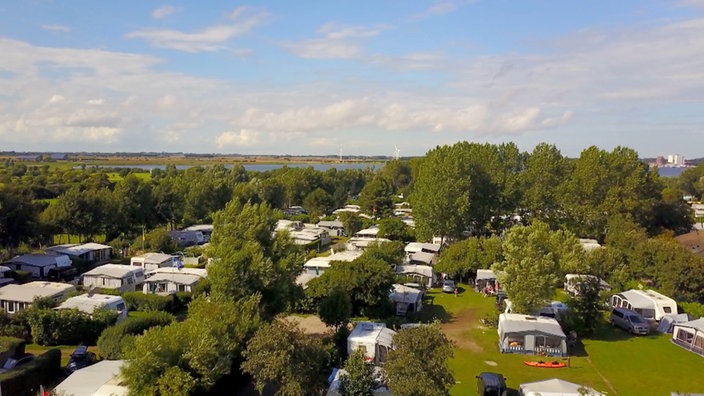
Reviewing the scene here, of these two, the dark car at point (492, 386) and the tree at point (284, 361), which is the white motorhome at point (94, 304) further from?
the dark car at point (492, 386)

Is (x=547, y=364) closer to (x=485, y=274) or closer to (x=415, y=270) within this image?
(x=485, y=274)

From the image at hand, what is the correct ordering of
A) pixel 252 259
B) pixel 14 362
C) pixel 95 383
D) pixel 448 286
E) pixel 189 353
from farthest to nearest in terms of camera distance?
pixel 448 286 < pixel 252 259 < pixel 14 362 < pixel 95 383 < pixel 189 353

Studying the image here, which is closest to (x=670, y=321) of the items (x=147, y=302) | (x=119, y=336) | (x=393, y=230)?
(x=119, y=336)

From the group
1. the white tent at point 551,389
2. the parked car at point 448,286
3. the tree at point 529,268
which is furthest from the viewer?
the parked car at point 448,286

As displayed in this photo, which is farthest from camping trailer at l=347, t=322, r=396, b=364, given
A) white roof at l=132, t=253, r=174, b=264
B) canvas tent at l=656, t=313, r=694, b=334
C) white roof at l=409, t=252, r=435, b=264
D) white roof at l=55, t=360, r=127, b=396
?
white roof at l=132, t=253, r=174, b=264

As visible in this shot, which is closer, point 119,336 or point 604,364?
point 119,336

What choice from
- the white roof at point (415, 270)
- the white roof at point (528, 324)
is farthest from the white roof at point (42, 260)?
the white roof at point (528, 324)

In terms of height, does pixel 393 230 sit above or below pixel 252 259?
below
